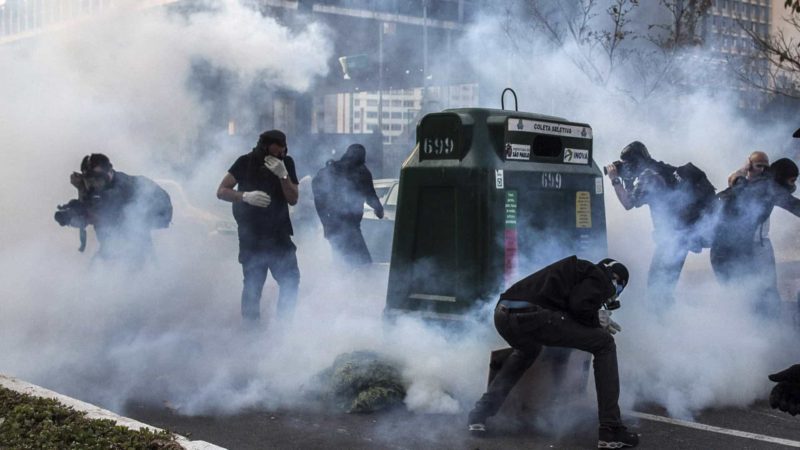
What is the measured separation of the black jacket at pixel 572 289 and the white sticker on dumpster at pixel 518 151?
1.02 m

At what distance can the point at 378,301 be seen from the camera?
26.0ft

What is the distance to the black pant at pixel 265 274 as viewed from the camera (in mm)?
7199

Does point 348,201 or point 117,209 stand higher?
point 348,201

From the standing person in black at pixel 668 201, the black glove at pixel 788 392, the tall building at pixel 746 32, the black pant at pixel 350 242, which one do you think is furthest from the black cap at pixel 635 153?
the tall building at pixel 746 32

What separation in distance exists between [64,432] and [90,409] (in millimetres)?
579

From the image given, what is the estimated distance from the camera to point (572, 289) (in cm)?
455

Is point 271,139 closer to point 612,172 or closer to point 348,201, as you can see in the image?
point 348,201

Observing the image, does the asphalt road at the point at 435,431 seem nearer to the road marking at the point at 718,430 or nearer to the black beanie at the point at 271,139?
the road marking at the point at 718,430

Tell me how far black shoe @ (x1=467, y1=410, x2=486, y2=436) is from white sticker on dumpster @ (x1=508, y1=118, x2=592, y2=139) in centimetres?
165

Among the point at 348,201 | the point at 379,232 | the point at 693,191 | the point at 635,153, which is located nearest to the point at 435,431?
the point at 635,153

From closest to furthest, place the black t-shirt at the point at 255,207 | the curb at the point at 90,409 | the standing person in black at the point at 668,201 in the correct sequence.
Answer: the curb at the point at 90,409
the black t-shirt at the point at 255,207
the standing person in black at the point at 668,201

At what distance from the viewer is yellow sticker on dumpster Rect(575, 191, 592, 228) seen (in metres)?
5.93

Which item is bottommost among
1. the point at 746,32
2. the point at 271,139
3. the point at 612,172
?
the point at 612,172

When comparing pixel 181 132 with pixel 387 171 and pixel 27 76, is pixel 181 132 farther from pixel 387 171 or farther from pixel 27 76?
pixel 387 171
